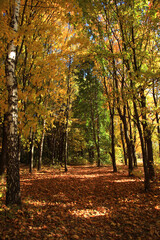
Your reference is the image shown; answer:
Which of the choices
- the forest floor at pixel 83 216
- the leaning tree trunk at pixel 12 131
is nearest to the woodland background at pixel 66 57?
the leaning tree trunk at pixel 12 131

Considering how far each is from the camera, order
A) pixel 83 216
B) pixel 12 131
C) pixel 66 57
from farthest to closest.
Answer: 1. pixel 66 57
2. pixel 83 216
3. pixel 12 131

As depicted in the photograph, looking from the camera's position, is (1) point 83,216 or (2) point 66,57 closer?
(1) point 83,216

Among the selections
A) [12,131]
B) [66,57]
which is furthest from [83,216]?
[66,57]

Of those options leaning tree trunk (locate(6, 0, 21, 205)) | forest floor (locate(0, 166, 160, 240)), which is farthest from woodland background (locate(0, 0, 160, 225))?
forest floor (locate(0, 166, 160, 240))

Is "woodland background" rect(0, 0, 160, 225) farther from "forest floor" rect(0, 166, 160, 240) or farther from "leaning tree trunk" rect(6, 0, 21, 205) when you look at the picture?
"forest floor" rect(0, 166, 160, 240)

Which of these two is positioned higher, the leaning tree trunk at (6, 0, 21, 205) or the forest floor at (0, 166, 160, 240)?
the leaning tree trunk at (6, 0, 21, 205)

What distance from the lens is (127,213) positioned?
171 inches

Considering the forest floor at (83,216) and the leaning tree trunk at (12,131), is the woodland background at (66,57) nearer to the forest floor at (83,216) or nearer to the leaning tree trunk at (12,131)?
the leaning tree trunk at (12,131)

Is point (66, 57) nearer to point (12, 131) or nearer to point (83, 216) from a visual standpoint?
point (12, 131)

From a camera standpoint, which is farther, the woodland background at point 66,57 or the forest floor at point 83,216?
the woodland background at point 66,57

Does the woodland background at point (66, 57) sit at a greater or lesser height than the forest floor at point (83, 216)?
greater

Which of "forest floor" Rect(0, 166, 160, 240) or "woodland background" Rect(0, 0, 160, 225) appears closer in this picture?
"forest floor" Rect(0, 166, 160, 240)

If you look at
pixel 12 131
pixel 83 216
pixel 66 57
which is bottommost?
pixel 83 216

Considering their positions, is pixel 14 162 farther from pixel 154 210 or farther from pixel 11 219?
pixel 154 210
